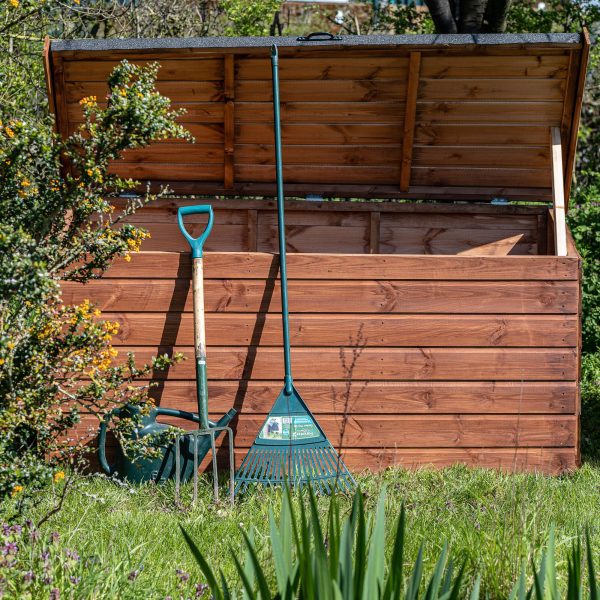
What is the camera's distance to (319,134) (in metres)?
5.03

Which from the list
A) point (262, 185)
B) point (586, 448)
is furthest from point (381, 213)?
point (586, 448)

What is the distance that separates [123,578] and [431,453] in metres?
2.03

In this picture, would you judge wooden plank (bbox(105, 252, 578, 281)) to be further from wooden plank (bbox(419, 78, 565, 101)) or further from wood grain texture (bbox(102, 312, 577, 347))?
wooden plank (bbox(419, 78, 565, 101))

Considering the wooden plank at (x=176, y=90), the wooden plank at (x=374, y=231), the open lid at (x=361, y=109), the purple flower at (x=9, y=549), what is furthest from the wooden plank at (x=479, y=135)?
the purple flower at (x=9, y=549)

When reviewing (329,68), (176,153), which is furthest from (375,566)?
(176,153)

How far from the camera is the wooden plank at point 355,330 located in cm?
384

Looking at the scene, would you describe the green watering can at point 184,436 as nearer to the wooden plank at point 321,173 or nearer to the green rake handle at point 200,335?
the green rake handle at point 200,335

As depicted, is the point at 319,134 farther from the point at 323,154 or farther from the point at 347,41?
the point at 347,41

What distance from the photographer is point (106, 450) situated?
12.6 feet

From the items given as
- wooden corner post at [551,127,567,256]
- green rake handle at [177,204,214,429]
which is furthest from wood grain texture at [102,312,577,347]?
wooden corner post at [551,127,567,256]

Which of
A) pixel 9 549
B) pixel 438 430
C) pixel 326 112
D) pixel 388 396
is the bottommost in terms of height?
pixel 9 549

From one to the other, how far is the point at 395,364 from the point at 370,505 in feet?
2.69

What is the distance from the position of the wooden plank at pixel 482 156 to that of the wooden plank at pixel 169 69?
1.33m

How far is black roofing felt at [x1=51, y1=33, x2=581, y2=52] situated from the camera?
162 inches
